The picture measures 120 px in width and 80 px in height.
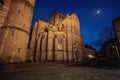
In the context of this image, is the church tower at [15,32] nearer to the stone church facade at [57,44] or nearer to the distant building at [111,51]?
the stone church facade at [57,44]

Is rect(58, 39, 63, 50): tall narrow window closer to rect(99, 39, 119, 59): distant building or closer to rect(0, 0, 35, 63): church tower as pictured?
rect(0, 0, 35, 63): church tower

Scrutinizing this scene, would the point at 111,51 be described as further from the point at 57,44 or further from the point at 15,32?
the point at 15,32

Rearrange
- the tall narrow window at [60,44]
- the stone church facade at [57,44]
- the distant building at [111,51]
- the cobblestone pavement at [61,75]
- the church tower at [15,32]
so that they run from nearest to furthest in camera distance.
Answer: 1. the cobblestone pavement at [61,75]
2. the church tower at [15,32]
3. the distant building at [111,51]
4. the stone church facade at [57,44]
5. the tall narrow window at [60,44]

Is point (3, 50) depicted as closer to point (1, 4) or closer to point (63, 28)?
point (1, 4)

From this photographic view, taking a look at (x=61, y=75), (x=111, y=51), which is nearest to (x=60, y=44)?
(x=111, y=51)

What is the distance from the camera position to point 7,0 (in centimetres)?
2236

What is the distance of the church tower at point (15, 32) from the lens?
61.9 ft

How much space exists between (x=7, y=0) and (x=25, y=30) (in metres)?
9.69

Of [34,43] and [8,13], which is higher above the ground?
[8,13]

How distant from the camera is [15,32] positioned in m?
20.6

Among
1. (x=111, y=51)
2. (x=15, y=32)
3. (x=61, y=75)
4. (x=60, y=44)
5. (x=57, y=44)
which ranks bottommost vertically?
(x=61, y=75)

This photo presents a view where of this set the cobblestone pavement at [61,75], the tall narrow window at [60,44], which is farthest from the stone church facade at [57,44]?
the cobblestone pavement at [61,75]

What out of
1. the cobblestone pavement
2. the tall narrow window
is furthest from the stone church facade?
the cobblestone pavement

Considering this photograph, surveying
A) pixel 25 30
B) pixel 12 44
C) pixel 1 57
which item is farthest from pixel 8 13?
pixel 1 57
